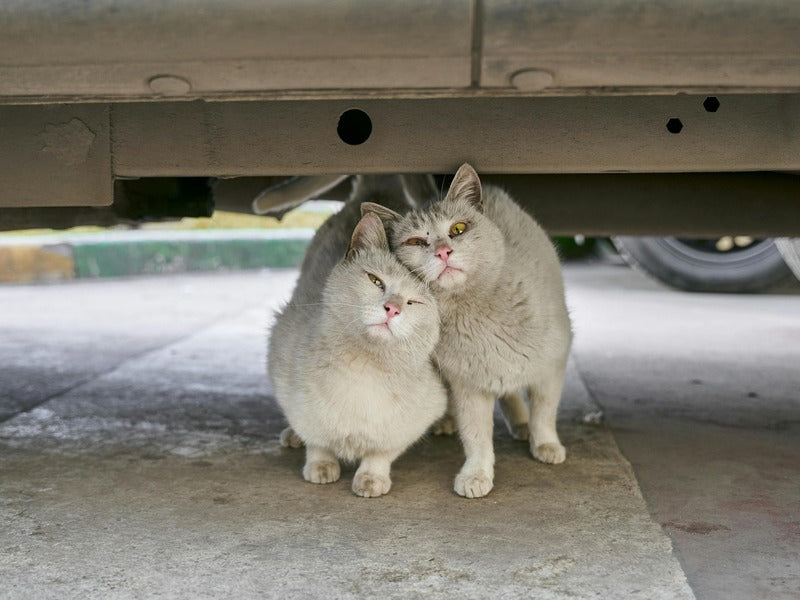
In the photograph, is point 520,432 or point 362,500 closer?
point 362,500

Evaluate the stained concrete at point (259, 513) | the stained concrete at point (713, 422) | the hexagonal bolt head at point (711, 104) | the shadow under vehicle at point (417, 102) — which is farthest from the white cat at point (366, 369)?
the hexagonal bolt head at point (711, 104)

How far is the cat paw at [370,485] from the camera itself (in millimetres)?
2031

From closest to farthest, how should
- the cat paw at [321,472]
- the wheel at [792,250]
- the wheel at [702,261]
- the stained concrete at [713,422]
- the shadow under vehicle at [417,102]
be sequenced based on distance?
the shadow under vehicle at [417,102] < the stained concrete at [713,422] < the cat paw at [321,472] < the wheel at [792,250] < the wheel at [702,261]

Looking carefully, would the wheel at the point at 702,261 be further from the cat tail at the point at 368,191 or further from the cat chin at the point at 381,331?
the cat chin at the point at 381,331

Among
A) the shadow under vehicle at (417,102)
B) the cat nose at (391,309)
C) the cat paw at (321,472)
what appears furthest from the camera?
the cat paw at (321,472)

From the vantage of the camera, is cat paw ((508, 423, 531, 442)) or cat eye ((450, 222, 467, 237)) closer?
cat eye ((450, 222, 467, 237))

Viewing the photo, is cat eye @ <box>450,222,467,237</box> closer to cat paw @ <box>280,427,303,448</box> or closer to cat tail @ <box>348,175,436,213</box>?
cat tail @ <box>348,175,436,213</box>

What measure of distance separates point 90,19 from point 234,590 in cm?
96

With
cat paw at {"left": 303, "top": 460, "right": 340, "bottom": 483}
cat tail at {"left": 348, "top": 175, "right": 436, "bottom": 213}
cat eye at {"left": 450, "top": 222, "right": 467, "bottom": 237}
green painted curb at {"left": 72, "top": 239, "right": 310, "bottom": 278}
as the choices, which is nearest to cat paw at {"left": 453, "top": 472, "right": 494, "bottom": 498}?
cat paw at {"left": 303, "top": 460, "right": 340, "bottom": 483}

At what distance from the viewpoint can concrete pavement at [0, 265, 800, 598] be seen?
1.54 meters

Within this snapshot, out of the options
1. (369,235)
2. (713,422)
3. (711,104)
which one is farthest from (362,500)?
(713,422)

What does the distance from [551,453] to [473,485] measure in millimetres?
337

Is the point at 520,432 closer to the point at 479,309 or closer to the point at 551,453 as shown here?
the point at 551,453

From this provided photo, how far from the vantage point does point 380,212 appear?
212 cm
